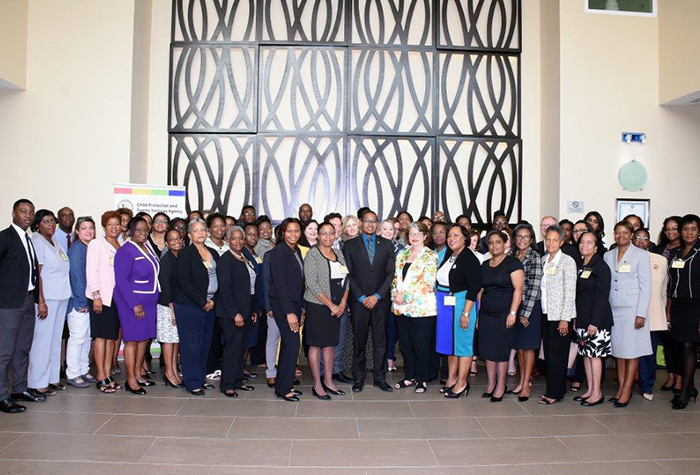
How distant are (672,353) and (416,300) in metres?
2.43

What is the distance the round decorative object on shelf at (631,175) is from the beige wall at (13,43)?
817cm

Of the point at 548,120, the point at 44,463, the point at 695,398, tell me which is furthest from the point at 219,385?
the point at 548,120

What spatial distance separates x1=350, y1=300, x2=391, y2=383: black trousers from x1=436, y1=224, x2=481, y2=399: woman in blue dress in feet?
1.65

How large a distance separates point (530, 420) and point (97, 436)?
3.11 meters

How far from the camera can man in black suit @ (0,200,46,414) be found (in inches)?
174

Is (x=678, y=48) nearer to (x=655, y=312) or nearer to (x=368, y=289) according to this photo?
(x=655, y=312)

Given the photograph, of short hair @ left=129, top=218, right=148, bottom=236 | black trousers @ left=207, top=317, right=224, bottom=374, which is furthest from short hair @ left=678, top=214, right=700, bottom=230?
short hair @ left=129, top=218, right=148, bottom=236

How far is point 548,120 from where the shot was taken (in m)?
8.62

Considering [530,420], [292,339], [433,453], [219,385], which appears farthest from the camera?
[219,385]

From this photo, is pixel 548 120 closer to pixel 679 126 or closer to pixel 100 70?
pixel 679 126

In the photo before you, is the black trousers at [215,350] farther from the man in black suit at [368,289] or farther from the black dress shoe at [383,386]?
the black dress shoe at [383,386]

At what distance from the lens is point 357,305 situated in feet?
17.1

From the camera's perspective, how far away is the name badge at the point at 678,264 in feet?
16.3

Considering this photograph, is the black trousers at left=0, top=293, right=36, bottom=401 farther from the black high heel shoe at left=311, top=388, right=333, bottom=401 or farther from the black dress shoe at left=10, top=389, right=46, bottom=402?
the black high heel shoe at left=311, top=388, right=333, bottom=401
